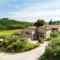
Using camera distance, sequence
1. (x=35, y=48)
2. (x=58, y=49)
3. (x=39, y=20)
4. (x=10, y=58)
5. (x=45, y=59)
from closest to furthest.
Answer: (x=58, y=49) → (x=45, y=59) → (x=10, y=58) → (x=35, y=48) → (x=39, y=20)

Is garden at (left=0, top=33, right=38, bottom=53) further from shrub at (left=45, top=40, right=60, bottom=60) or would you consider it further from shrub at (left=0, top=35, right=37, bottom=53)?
shrub at (left=45, top=40, right=60, bottom=60)

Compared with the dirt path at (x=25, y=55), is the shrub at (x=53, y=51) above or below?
above

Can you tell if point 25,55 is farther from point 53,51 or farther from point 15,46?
point 53,51

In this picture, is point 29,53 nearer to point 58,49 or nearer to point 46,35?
point 58,49

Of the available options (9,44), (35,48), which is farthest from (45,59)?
(9,44)

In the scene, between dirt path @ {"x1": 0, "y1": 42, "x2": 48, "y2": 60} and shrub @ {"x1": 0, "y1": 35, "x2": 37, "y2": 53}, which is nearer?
dirt path @ {"x1": 0, "y1": 42, "x2": 48, "y2": 60}

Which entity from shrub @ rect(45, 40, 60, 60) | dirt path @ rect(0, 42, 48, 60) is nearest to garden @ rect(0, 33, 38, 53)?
dirt path @ rect(0, 42, 48, 60)

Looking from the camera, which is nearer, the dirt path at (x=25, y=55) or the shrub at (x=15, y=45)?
the dirt path at (x=25, y=55)

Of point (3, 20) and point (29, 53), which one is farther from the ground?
point (3, 20)

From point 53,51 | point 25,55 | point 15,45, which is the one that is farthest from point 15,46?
point 53,51

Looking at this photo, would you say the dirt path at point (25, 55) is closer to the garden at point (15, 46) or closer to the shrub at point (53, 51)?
the garden at point (15, 46)

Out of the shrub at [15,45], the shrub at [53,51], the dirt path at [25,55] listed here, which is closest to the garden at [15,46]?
the shrub at [15,45]
